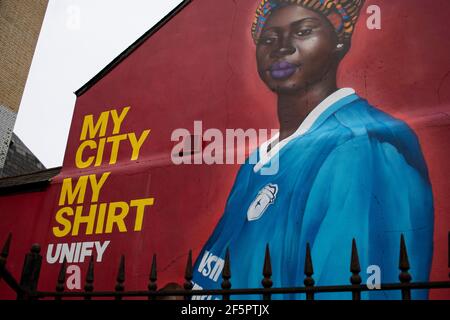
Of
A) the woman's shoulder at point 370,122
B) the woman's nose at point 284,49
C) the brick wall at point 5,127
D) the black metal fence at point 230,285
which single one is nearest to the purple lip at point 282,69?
the woman's nose at point 284,49

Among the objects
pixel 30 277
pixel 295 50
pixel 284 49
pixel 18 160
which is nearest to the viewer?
pixel 30 277

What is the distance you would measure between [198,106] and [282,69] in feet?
5.56

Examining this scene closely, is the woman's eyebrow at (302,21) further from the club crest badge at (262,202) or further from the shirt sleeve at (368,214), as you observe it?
the club crest badge at (262,202)

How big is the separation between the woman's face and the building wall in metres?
6.66

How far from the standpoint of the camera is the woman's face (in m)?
7.56

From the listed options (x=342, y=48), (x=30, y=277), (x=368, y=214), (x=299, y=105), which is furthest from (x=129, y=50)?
(x=30, y=277)

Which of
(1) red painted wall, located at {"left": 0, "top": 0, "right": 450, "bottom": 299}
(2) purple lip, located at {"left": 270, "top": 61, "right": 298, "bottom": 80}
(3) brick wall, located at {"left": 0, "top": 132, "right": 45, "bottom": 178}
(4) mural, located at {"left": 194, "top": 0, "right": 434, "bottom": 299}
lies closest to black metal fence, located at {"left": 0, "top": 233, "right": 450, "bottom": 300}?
(4) mural, located at {"left": 194, "top": 0, "right": 434, "bottom": 299}

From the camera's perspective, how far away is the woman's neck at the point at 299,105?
7.37 metres

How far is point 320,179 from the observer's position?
683 cm

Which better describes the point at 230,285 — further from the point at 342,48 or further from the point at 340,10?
the point at 340,10

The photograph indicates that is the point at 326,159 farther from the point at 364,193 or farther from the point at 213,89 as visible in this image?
the point at 213,89

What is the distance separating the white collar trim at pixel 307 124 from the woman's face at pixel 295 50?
0.41 m

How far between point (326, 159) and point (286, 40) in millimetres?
2326
